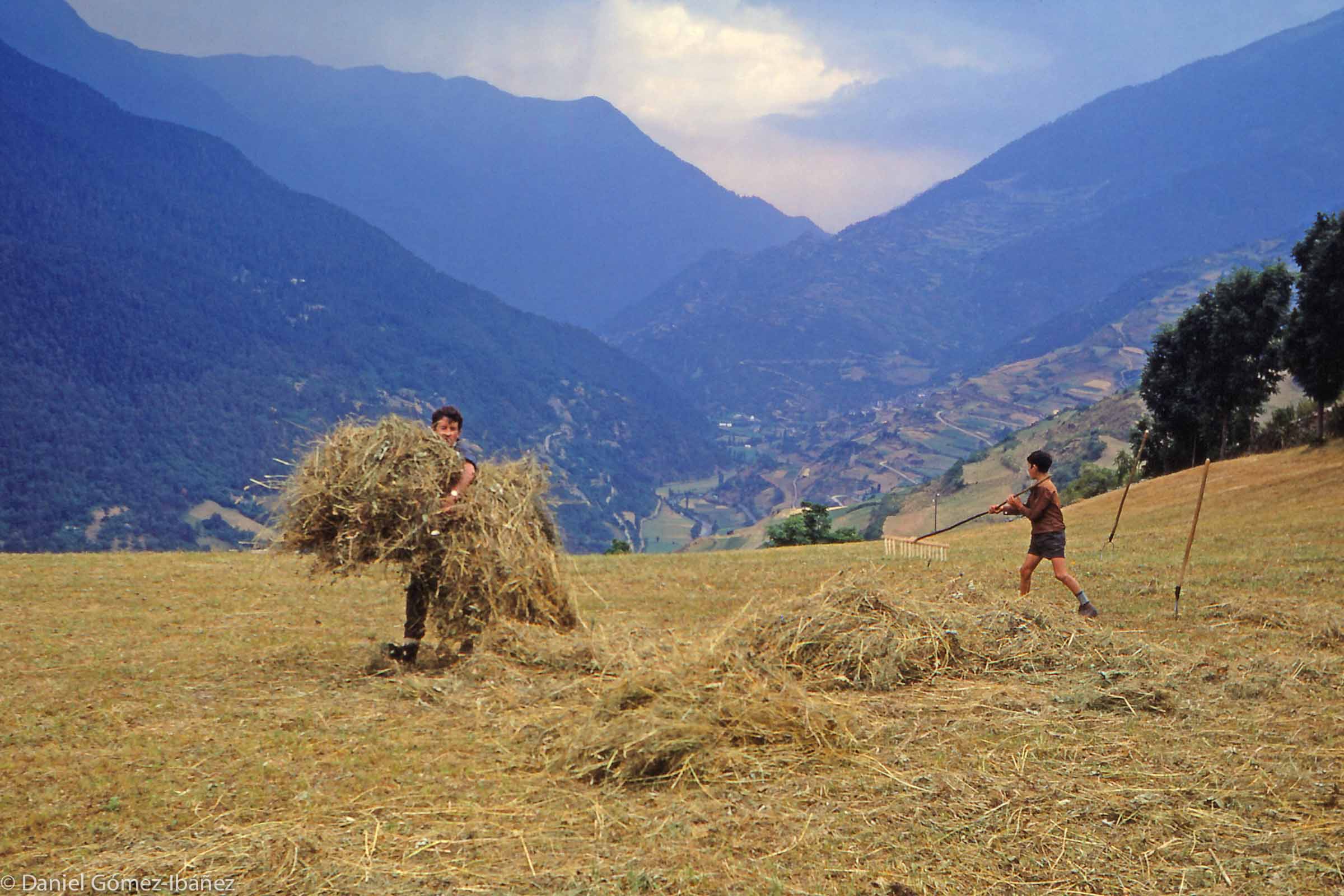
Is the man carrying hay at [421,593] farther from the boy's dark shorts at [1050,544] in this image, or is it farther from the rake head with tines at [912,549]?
the rake head with tines at [912,549]

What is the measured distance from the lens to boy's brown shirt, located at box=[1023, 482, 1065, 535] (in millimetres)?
12078

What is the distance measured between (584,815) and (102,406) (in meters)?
175

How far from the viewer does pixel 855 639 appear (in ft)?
31.2

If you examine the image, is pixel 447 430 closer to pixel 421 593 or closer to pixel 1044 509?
pixel 421 593

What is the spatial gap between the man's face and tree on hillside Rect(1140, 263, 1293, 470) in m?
40.8

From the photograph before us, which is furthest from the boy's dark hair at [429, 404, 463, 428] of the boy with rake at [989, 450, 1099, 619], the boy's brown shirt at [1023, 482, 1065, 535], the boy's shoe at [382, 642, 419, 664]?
the boy's brown shirt at [1023, 482, 1065, 535]

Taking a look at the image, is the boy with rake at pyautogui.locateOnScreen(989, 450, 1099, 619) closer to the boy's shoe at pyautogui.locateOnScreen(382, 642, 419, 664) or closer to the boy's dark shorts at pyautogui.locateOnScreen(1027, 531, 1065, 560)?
the boy's dark shorts at pyautogui.locateOnScreen(1027, 531, 1065, 560)

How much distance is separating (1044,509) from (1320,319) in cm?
2999

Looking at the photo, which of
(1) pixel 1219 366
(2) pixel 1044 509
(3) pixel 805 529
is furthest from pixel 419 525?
(1) pixel 1219 366

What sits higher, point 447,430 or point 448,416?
point 448,416

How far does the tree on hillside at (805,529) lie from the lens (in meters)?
37.9

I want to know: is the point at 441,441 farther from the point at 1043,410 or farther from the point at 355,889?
the point at 1043,410

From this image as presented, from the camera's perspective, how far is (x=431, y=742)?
7.94m

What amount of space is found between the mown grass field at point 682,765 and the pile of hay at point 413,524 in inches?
23.9
